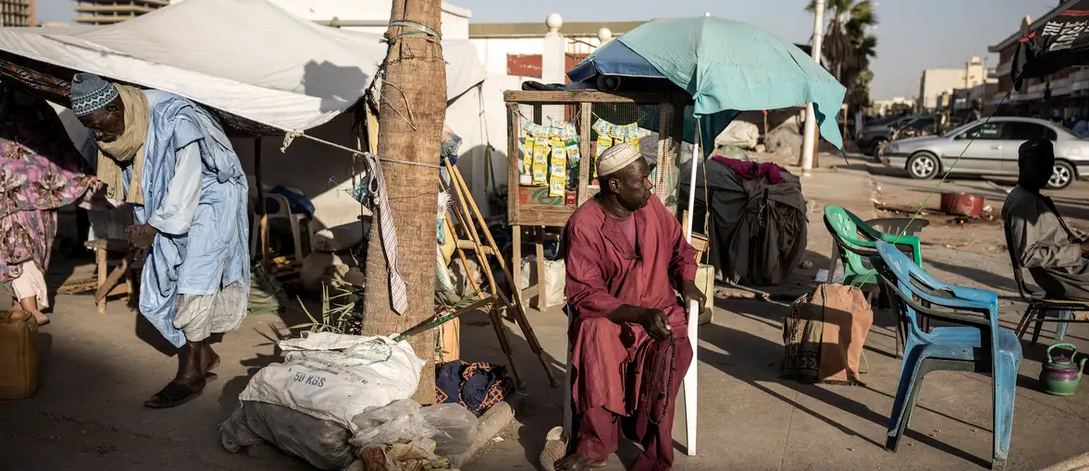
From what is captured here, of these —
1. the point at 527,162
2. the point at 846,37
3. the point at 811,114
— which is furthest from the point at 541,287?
the point at 846,37

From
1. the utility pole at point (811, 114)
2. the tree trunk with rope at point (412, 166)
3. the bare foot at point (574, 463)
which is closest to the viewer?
the bare foot at point (574, 463)

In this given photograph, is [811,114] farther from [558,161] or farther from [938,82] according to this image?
[938,82]

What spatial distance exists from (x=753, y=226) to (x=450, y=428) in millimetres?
4814

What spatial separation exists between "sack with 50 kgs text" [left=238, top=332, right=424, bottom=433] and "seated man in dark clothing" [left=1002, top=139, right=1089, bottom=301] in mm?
3942

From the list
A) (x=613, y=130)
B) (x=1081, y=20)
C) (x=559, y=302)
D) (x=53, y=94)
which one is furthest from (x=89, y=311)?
(x=1081, y=20)

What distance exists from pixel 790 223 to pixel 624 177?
4.53 metres

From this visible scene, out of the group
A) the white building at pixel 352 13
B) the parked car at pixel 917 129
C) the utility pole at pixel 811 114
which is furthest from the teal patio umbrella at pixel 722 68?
the parked car at pixel 917 129

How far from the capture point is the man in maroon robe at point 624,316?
363cm

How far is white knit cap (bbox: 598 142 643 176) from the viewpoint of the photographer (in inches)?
146

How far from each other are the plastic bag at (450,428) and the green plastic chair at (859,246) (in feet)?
10.2

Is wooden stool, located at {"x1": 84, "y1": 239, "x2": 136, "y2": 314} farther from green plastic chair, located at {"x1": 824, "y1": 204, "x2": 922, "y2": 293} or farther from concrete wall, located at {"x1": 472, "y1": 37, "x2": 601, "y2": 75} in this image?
concrete wall, located at {"x1": 472, "y1": 37, "x2": 601, "y2": 75}

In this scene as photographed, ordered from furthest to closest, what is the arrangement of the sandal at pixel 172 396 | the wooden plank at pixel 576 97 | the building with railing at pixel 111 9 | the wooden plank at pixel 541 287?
the building with railing at pixel 111 9
the wooden plank at pixel 541 287
the wooden plank at pixel 576 97
the sandal at pixel 172 396

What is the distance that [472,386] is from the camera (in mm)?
4449

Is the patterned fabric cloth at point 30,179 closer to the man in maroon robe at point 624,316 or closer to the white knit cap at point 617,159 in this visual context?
the man in maroon robe at point 624,316
